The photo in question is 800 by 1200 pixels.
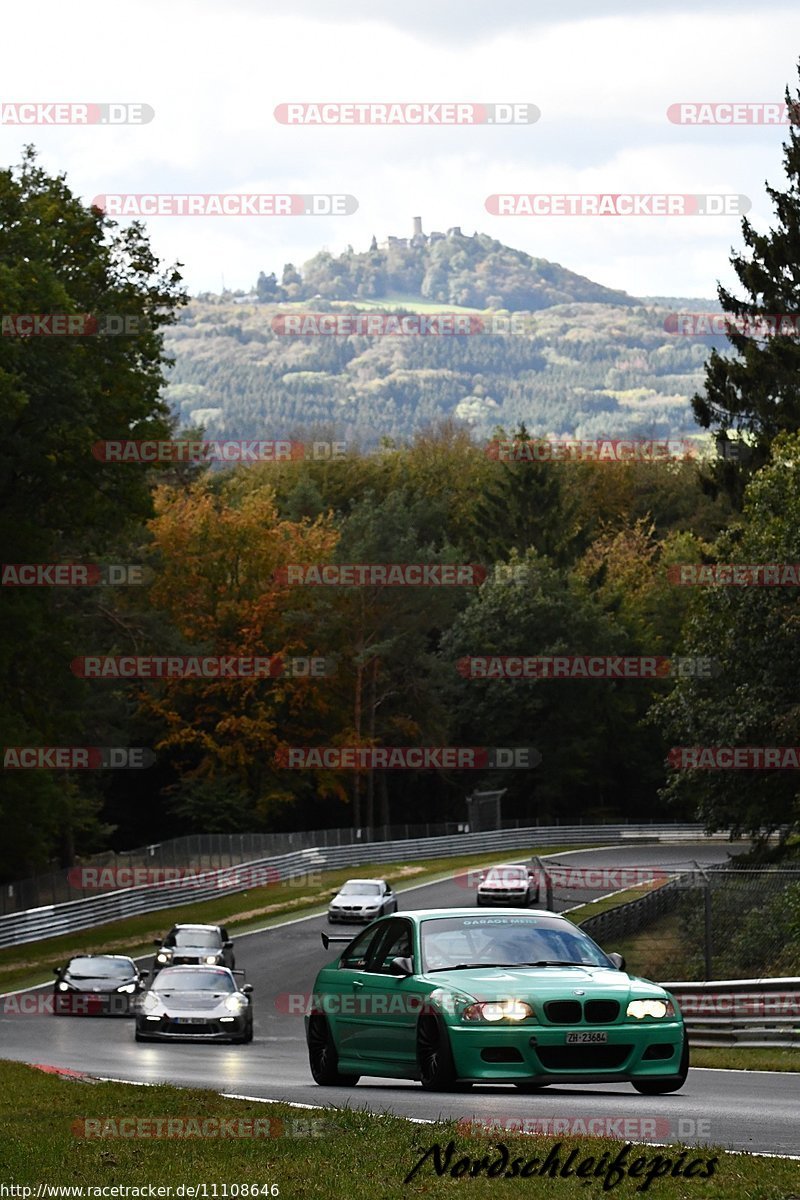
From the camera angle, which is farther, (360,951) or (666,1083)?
(360,951)

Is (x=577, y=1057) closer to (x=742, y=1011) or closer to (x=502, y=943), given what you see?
(x=502, y=943)

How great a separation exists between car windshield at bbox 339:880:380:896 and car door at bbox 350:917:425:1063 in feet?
118

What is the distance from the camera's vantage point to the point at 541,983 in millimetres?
12922

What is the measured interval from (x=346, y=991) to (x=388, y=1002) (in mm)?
899

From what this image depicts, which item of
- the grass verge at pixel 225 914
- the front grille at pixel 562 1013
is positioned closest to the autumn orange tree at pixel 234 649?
the grass verge at pixel 225 914

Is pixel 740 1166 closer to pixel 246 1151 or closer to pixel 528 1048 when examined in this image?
pixel 246 1151

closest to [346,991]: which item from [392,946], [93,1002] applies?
[392,946]

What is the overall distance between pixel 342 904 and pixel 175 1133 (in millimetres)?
39184

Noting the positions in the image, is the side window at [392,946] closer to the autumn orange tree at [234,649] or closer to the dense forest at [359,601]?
the dense forest at [359,601]

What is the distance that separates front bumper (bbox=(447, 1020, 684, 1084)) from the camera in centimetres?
1268

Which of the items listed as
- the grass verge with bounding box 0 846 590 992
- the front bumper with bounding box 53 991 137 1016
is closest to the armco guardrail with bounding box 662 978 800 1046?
the front bumper with bounding box 53 991 137 1016

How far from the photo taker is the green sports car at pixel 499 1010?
41.7ft

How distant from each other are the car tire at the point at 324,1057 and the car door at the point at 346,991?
0.12 m

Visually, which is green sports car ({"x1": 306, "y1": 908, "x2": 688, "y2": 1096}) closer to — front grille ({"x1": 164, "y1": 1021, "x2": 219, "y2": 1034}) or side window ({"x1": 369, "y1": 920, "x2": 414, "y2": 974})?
side window ({"x1": 369, "y1": 920, "x2": 414, "y2": 974})
